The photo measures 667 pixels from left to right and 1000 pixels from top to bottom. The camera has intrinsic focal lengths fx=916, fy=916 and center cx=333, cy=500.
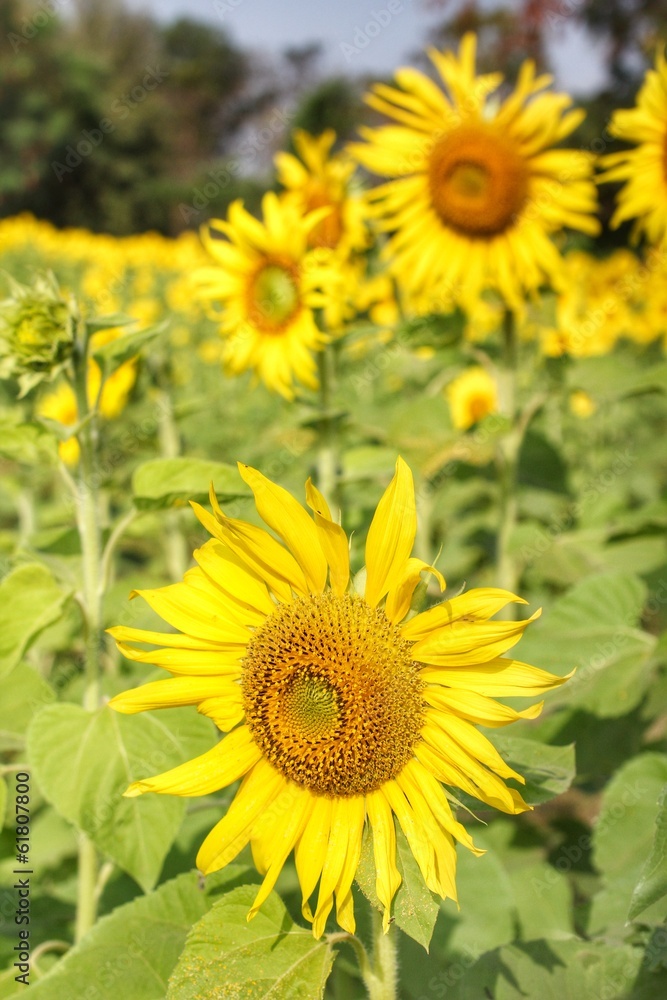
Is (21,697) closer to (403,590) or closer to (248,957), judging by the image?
(248,957)

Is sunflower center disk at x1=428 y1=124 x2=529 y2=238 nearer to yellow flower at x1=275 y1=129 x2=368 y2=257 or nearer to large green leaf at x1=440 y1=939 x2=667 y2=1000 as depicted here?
yellow flower at x1=275 y1=129 x2=368 y2=257

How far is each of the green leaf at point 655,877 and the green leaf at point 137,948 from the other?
587 millimetres

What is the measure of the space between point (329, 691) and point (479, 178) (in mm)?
1975

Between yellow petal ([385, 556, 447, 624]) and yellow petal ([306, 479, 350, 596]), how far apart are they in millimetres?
65

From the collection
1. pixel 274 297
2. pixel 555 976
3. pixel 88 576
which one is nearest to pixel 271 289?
pixel 274 297

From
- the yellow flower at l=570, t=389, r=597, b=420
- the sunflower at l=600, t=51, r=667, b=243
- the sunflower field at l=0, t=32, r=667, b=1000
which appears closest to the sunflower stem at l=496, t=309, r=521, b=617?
the sunflower field at l=0, t=32, r=667, b=1000

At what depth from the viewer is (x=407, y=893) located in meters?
1.11

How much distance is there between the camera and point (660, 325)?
19.2 feet

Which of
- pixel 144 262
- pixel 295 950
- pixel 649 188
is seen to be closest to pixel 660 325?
pixel 649 188

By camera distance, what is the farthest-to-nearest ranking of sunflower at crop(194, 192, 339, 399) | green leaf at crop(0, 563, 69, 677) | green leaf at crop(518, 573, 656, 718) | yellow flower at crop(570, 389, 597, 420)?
yellow flower at crop(570, 389, 597, 420)
sunflower at crop(194, 192, 339, 399)
green leaf at crop(518, 573, 656, 718)
green leaf at crop(0, 563, 69, 677)

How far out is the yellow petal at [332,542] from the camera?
1101 mm

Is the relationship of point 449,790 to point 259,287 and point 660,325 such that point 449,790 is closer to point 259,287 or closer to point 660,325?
point 259,287

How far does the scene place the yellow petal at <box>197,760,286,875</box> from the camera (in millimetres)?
1156

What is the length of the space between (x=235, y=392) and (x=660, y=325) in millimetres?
2877
